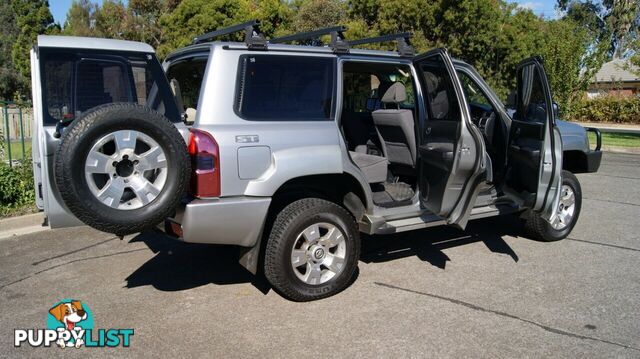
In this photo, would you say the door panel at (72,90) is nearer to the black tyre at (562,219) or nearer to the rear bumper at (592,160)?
the black tyre at (562,219)

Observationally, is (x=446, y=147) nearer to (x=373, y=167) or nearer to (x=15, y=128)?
(x=373, y=167)

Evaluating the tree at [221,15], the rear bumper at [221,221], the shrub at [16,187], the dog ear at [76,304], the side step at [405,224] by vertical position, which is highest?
the tree at [221,15]

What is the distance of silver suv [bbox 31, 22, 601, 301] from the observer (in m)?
3.62

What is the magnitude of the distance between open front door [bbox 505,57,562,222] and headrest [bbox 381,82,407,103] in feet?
3.96

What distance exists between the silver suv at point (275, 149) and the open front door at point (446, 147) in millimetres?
13

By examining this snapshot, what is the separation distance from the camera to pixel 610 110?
29.1 meters

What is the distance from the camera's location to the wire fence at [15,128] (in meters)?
7.38

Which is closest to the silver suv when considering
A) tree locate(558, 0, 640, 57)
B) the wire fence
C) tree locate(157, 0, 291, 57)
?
the wire fence

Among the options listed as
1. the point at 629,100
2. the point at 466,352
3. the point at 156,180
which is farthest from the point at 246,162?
the point at 629,100

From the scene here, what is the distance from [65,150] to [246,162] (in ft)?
3.99

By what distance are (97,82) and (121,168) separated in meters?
1.49

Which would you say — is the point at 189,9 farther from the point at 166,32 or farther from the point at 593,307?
the point at 593,307

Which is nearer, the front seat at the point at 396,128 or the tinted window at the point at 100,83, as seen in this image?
the tinted window at the point at 100,83

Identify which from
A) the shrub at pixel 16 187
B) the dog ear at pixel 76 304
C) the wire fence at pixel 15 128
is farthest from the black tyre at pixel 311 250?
the wire fence at pixel 15 128
